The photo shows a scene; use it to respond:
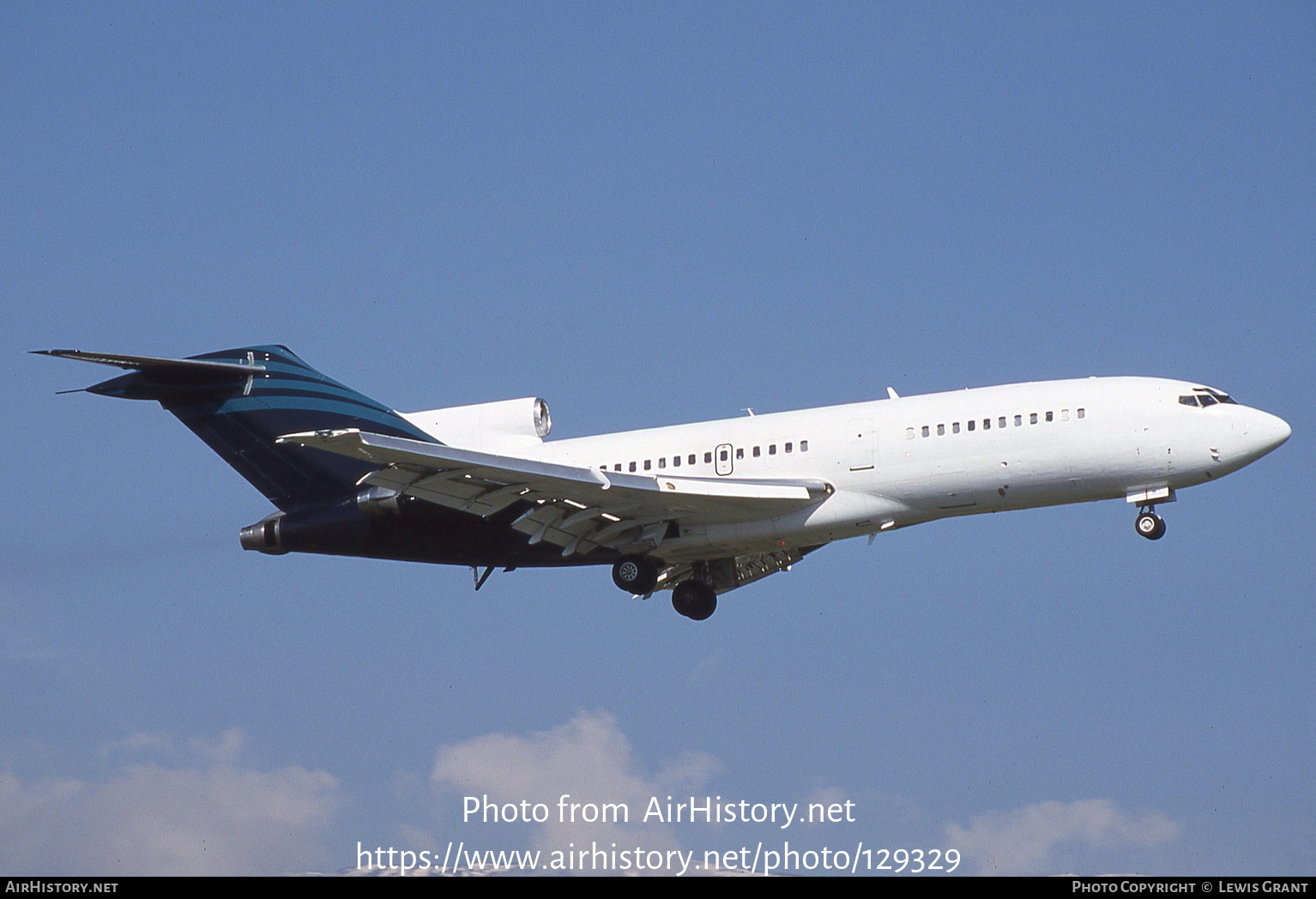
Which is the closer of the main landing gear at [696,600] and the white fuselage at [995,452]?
the white fuselage at [995,452]

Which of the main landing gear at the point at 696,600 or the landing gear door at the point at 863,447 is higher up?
the landing gear door at the point at 863,447

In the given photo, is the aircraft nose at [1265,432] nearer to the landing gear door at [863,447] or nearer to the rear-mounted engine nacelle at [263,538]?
the landing gear door at [863,447]

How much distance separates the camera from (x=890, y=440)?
29.7 meters

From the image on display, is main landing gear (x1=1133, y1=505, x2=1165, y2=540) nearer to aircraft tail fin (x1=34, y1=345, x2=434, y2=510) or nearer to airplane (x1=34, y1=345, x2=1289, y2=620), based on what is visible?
airplane (x1=34, y1=345, x2=1289, y2=620)

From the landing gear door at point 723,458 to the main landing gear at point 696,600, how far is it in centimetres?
354

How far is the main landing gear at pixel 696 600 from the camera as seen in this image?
33625 millimetres

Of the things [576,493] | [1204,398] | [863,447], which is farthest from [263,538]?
[1204,398]

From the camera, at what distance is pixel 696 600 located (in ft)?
110

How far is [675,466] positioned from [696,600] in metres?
3.58

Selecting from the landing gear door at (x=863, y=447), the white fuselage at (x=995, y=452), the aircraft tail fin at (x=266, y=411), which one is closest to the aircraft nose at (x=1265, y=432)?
the white fuselage at (x=995, y=452)

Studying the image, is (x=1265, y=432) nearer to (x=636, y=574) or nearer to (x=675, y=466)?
(x=675, y=466)
